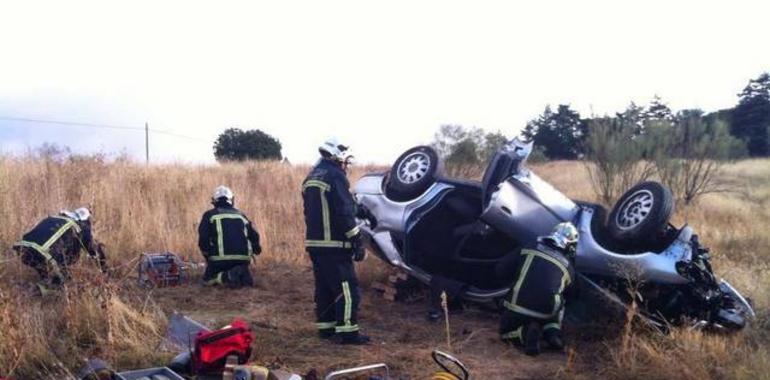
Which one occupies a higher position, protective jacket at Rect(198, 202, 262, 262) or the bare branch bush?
the bare branch bush

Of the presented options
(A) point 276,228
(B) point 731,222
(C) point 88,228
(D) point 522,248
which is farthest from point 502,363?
(B) point 731,222

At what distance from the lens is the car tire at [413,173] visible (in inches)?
276

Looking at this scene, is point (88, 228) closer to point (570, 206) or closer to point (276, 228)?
point (276, 228)

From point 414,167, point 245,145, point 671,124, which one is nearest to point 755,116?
point 671,124

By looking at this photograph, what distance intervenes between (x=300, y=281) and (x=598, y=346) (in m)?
4.07

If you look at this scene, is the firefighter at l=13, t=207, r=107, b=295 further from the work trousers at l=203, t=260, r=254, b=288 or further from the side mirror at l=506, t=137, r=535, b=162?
the side mirror at l=506, t=137, r=535, b=162

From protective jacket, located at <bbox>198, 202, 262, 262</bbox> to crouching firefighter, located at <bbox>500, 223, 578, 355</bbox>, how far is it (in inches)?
144

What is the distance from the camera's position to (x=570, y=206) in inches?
259

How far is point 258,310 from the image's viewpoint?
7.40 meters

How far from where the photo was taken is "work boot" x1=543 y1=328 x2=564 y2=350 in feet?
19.7

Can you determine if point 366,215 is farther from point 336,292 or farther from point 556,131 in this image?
point 556,131

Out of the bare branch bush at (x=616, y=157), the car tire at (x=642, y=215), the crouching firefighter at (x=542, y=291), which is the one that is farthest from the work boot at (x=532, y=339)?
the bare branch bush at (x=616, y=157)

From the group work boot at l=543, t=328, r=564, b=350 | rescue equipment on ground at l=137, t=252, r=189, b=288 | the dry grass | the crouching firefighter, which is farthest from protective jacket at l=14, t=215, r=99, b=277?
work boot at l=543, t=328, r=564, b=350

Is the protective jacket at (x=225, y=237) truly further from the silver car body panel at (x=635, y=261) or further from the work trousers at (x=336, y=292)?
the silver car body panel at (x=635, y=261)
